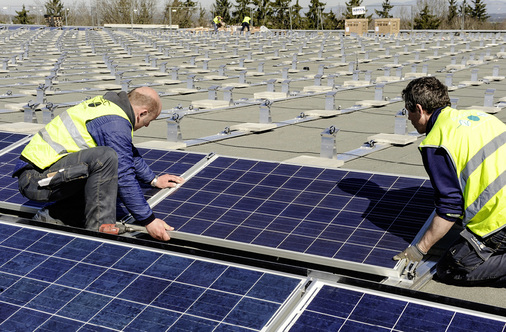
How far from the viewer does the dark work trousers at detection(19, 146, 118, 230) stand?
5.49 metres

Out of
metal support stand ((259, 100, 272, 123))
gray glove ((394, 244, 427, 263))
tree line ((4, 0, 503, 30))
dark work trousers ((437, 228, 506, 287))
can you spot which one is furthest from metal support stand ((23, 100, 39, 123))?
tree line ((4, 0, 503, 30))

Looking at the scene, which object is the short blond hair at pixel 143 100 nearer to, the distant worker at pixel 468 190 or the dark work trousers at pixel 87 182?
the dark work trousers at pixel 87 182

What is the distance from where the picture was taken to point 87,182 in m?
5.61

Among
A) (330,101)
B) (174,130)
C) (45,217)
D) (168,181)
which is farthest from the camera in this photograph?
(330,101)

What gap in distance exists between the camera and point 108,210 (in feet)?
18.5

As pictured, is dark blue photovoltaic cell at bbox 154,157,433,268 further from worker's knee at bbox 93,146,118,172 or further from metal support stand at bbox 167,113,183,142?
metal support stand at bbox 167,113,183,142

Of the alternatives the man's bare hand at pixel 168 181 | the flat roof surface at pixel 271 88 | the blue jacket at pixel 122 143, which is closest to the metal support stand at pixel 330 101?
the flat roof surface at pixel 271 88

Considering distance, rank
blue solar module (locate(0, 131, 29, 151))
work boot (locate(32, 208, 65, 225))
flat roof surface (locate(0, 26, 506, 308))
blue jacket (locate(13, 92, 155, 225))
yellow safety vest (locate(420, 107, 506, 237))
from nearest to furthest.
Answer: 1. yellow safety vest (locate(420, 107, 506, 237))
2. blue jacket (locate(13, 92, 155, 225))
3. work boot (locate(32, 208, 65, 225))
4. blue solar module (locate(0, 131, 29, 151))
5. flat roof surface (locate(0, 26, 506, 308))

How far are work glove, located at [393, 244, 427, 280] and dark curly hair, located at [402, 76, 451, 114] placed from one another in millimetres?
1130

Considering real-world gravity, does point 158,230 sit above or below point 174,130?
above

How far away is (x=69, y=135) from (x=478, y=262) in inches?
145

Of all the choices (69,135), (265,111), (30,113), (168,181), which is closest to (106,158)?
(69,135)

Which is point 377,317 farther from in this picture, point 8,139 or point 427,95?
point 8,139

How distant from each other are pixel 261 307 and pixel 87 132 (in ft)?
10.1
